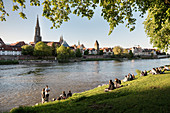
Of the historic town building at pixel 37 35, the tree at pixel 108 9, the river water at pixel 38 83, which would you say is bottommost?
the river water at pixel 38 83

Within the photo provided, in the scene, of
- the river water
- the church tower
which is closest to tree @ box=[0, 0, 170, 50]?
the river water

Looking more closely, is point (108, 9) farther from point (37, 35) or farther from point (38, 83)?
point (37, 35)

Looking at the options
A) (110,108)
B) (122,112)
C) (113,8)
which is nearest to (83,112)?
(110,108)

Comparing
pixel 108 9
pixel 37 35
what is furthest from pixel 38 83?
pixel 37 35

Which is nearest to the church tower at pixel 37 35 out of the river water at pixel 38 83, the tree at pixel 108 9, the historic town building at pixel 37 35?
the historic town building at pixel 37 35

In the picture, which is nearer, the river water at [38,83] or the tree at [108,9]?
the tree at [108,9]

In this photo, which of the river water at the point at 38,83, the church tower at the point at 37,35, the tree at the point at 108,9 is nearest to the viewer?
the tree at the point at 108,9

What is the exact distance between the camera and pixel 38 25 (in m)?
144

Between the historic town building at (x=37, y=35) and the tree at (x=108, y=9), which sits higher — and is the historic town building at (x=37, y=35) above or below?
above

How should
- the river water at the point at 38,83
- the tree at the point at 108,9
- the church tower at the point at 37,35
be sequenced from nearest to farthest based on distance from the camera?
the tree at the point at 108,9 < the river water at the point at 38,83 < the church tower at the point at 37,35

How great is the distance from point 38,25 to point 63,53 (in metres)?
80.6

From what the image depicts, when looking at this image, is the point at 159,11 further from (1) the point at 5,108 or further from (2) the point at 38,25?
(2) the point at 38,25

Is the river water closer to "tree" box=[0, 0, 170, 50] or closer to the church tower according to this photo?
"tree" box=[0, 0, 170, 50]

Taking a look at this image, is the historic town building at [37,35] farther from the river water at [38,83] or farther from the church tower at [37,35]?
the river water at [38,83]
